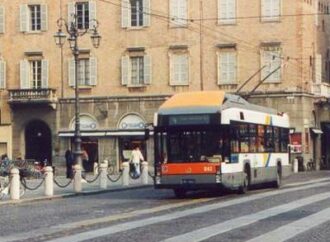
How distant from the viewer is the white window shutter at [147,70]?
2448 inches

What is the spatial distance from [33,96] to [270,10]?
15891 millimetres

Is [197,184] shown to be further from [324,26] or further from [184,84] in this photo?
[324,26]

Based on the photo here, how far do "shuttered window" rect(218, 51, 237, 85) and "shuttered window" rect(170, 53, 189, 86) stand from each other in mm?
2100

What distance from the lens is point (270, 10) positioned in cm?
6106

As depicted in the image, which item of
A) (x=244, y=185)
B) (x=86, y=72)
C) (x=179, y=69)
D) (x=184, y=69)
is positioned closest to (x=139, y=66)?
(x=179, y=69)

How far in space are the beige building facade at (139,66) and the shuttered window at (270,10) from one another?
0.06m

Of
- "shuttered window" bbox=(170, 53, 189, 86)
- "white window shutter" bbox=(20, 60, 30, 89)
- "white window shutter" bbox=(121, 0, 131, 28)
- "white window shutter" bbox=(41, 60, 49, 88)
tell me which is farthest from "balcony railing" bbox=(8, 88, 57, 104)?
"shuttered window" bbox=(170, 53, 189, 86)

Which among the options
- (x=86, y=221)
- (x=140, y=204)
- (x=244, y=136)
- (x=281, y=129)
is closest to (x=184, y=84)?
(x=281, y=129)

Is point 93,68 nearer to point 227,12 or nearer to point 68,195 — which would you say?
point 227,12

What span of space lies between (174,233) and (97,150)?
46.3 m

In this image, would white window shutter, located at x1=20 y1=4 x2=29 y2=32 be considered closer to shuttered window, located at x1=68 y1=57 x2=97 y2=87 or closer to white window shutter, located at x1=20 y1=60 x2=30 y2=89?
white window shutter, located at x1=20 y1=60 x2=30 y2=89

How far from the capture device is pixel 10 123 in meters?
64.3

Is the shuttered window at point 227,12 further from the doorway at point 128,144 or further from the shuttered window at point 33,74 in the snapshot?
the shuttered window at point 33,74

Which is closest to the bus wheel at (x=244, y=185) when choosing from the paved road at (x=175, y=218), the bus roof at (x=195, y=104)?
the paved road at (x=175, y=218)
